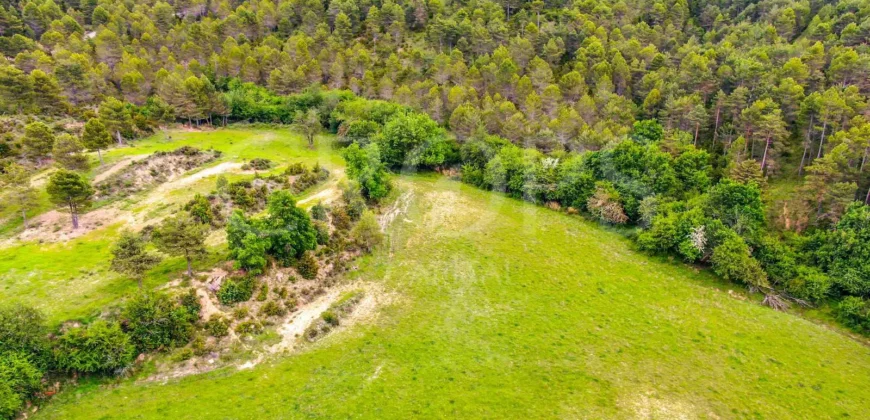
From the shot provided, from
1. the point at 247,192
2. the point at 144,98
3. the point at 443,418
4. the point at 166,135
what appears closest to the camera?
the point at 443,418

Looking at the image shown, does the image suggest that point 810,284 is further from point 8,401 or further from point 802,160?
point 8,401

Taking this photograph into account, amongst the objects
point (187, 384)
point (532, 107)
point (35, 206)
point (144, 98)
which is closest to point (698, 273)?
point (532, 107)

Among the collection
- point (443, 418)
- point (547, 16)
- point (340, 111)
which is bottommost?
point (443, 418)

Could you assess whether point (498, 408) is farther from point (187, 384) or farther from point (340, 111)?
point (340, 111)

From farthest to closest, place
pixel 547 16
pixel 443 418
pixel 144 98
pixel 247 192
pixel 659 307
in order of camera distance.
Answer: pixel 547 16, pixel 144 98, pixel 247 192, pixel 659 307, pixel 443 418

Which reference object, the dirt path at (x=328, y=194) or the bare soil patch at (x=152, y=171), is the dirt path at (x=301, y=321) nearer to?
the dirt path at (x=328, y=194)

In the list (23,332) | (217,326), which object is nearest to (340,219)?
(217,326)
